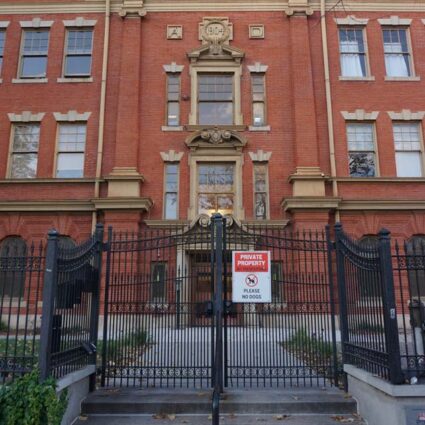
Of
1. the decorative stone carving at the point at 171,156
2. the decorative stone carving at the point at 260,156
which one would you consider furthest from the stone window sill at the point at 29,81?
the decorative stone carving at the point at 260,156

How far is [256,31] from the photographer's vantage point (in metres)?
19.5

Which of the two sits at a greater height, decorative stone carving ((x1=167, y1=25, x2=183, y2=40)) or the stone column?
decorative stone carving ((x1=167, y1=25, x2=183, y2=40))

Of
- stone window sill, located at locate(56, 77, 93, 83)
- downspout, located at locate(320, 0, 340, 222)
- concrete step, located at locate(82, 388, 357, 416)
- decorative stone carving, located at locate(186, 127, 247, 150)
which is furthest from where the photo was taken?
stone window sill, located at locate(56, 77, 93, 83)

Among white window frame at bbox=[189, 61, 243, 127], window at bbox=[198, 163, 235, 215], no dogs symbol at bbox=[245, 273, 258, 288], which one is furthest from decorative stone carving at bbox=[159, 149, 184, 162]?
no dogs symbol at bbox=[245, 273, 258, 288]

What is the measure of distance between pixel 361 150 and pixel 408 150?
198cm

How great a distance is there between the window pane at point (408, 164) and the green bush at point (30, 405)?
1651 cm

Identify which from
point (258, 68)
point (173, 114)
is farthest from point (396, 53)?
point (173, 114)

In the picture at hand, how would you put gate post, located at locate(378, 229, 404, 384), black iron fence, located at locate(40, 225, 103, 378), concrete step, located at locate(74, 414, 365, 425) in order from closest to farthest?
gate post, located at locate(378, 229, 404, 384)
black iron fence, located at locate(40, 225, 103, 378)
concrete step, located at locate(74, 414, 365, 425)

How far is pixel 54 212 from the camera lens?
17594mm

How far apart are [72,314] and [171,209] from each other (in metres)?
11.0

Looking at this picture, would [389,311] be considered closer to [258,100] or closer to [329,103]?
[329,103]

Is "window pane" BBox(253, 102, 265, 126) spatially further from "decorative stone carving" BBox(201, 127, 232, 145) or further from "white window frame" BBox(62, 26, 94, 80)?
"white window frame" BBox(62, 26, 94, 80)

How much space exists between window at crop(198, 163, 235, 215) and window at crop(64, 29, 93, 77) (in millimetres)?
6951

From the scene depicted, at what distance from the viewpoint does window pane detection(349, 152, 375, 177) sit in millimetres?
18172
